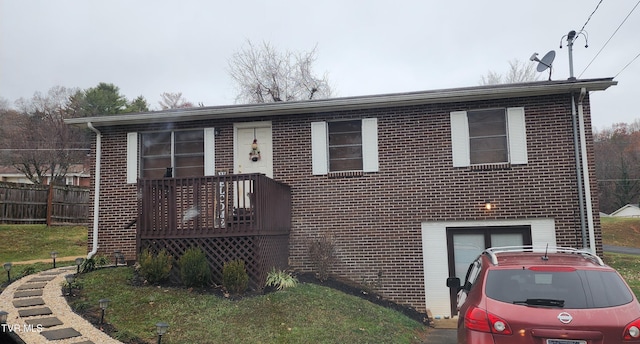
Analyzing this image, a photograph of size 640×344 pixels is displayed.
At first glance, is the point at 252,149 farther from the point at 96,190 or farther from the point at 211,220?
the point at 96,190

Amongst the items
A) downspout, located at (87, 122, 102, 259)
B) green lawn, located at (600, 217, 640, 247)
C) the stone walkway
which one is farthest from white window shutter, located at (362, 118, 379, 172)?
green lawn, located at (600, 217, 640, 247)

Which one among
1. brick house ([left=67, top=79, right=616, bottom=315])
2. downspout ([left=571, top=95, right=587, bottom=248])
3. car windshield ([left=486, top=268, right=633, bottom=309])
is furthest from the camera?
brick house ([left=67, top=79, right=616, bottom=315])

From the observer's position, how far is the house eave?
9.52 metres

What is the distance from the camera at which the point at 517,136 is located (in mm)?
9891

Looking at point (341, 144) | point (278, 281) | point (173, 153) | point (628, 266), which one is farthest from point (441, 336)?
point (628, 266)

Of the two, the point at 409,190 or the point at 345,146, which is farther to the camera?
the point at 345,146

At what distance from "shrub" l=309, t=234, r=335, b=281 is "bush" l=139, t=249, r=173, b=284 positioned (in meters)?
3.18

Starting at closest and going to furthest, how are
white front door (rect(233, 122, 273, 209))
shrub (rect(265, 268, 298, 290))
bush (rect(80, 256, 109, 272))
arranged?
shrub (rect(265, 268, 298, 290)) < bush (rect(80, 256, 109, 272)) < white front door (rect(233, 122, 273, 209))

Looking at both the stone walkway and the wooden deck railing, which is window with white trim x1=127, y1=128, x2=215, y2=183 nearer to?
the wooden deck railing

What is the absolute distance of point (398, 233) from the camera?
1012 centimetres

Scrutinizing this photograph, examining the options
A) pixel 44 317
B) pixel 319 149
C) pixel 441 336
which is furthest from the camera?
pixel 319 149

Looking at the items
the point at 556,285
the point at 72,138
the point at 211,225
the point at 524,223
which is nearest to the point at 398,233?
the point at 524,223

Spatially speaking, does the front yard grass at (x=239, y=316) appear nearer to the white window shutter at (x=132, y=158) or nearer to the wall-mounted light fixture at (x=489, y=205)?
the wall-mounted light fixture at (x=489, y=205)

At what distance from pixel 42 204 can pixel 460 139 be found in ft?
59.0
